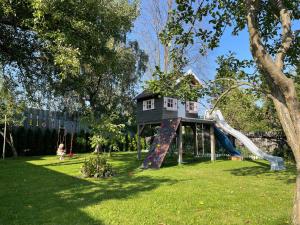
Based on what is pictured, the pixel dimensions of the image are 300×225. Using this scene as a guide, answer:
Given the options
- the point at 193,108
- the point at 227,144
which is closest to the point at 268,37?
the point at 227,144

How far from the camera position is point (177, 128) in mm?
17844

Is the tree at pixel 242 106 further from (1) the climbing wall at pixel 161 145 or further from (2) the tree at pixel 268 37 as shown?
(1) the climbing wall at pixel 161 145

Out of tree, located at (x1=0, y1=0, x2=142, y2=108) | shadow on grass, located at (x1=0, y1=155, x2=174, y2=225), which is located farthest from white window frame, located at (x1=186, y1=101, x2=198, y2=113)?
shadow on grass, located at (x1=0, y1=155, x2=174, y2=225)

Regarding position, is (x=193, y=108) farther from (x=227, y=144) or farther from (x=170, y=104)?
(x=227, y=144)

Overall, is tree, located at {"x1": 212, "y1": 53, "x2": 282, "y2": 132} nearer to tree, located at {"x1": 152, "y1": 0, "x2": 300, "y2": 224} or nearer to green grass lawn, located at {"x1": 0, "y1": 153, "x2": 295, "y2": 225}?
tree, located at {"x1": 152, "y1": 0, "x2": 300, "y2": 224}

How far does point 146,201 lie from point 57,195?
2154 mm

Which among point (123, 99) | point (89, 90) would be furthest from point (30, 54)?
point (123, 99)

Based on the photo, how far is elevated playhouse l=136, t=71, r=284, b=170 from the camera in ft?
50.4

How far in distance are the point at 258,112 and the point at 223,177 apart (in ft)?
31.4

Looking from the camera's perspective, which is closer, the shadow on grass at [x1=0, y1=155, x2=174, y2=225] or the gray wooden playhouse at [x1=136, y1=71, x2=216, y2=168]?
the shadow on grass at [x1=0, y1=155, x2=174, y2=225]

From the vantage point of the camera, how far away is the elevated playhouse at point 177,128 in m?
15.4

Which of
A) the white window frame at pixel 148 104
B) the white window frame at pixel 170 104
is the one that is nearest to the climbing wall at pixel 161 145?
the white window frame at pixel 170 104

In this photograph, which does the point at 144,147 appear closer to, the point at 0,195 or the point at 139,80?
the point at 139,80

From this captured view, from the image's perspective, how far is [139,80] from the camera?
2944cm
